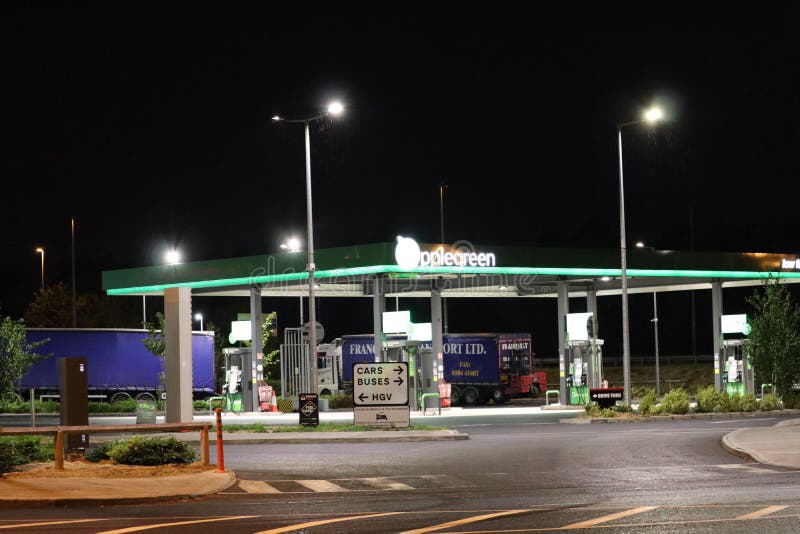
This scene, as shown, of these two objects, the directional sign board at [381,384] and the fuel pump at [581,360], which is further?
the fuel pump at [581,360]

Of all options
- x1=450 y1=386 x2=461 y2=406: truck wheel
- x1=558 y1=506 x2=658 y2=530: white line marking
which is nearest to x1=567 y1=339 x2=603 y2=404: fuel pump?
x1=450 y1=386 x2=461 y2=406: truck wheel

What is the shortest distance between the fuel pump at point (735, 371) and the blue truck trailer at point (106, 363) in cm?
2435

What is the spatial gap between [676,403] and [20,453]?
2388 centimetres

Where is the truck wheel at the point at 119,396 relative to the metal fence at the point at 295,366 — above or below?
below

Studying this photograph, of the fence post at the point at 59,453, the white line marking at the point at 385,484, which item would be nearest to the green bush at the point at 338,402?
the white line marking at the point at 385,484

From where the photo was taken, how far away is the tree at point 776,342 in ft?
141

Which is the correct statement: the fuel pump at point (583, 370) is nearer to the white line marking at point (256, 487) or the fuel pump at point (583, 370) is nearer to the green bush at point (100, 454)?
the green bush at point (100, 454)

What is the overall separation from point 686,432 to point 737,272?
20.8 meters

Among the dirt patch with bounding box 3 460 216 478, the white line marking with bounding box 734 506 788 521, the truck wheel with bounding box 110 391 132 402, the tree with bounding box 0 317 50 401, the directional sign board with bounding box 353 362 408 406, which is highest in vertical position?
the tree with bounding box 0 317 50 401

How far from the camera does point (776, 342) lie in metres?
43.6

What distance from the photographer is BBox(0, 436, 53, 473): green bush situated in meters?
18.6

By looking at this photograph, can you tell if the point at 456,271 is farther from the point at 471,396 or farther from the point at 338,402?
the point at 471,396

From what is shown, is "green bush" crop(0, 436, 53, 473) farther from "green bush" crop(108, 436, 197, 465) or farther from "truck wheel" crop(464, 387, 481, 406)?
"truck wheel" crop(464, 387, 481, 406)

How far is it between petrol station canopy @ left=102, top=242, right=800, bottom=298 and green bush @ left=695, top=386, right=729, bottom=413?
724 centimetres
